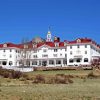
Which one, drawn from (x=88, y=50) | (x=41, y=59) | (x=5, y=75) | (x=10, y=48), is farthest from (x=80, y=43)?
(x=5, y=75)

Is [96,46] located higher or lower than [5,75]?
higher

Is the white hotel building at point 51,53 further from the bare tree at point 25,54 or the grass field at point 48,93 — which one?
the grass field at point 48,93

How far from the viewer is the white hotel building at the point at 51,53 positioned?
5325 inches

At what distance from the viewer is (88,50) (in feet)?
442

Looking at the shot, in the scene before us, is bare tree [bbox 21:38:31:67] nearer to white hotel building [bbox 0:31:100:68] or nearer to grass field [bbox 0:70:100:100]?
white hotel building [bbox 0:31:100:68]

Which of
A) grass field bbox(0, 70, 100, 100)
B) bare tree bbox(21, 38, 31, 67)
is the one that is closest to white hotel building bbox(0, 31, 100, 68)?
bare tree bbox(21, 38, 31, 67)

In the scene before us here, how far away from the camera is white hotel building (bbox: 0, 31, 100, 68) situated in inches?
5325

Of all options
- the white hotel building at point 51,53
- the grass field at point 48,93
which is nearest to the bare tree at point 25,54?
the white hotel building at point 51,53

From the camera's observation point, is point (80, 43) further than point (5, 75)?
Yes

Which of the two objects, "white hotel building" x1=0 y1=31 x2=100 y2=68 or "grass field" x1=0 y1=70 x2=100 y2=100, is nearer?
"grass field" x1=0 y1=70 x2=100 y2=100

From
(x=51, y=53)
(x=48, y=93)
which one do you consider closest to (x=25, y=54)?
(x=51, y=53)

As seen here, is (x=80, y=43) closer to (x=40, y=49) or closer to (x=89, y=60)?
(x=89, y=60)

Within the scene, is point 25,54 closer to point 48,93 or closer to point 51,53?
point 51,53

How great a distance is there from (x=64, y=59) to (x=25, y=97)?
11850 cm
